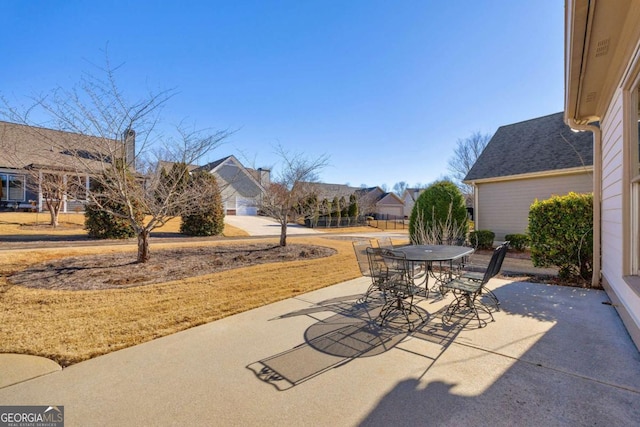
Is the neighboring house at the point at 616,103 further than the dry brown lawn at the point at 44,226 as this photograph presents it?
No

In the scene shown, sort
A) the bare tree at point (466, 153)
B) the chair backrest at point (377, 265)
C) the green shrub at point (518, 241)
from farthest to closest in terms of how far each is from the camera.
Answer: the bare tree at point (466, 153) < the green shrub at point (518, 241) < the chair backrest at point (377, 265)

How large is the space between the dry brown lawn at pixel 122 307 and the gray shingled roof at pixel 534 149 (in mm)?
8838

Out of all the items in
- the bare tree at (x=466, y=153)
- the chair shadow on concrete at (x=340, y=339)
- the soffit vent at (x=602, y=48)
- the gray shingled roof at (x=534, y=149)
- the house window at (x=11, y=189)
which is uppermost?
the bare tree at (x=466, y=153)

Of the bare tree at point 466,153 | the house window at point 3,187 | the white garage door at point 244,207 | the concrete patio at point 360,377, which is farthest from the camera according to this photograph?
the bare tree at point 466,153

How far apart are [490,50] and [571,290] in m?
7.26

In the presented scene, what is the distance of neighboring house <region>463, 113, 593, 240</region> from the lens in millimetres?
9945

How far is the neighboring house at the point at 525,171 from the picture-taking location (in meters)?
9.95

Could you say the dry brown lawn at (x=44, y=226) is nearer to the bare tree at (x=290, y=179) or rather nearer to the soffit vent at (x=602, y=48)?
the bare tree at (x=290, y=179)

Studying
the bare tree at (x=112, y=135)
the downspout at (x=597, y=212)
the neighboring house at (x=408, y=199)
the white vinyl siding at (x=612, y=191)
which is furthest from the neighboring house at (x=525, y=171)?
the neighboring house at (x=408, y=199)

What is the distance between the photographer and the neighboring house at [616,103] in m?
3.04

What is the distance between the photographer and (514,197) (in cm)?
1129

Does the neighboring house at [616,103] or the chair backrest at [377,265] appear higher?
the neighboring house at [616,103]

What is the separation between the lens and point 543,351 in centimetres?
298

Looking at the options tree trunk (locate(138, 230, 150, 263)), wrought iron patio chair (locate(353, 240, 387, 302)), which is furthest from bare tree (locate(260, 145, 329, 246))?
wrought iron patio chair (locate(353, 240, 387, 302))
